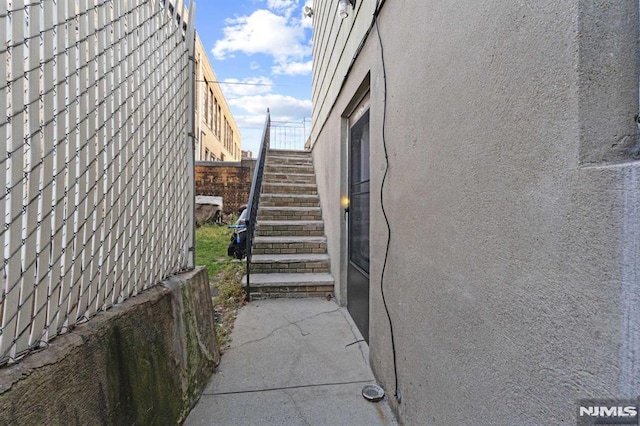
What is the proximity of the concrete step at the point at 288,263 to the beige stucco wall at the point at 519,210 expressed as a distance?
272 centimetres

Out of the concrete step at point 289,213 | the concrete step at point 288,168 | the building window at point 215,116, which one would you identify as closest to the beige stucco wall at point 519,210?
the concrete step at point 289,213

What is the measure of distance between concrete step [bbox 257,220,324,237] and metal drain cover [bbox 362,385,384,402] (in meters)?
2.89

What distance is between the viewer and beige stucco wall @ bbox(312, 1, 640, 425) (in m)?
0.65

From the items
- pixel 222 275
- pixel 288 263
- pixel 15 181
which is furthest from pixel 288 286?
pixel 15 181

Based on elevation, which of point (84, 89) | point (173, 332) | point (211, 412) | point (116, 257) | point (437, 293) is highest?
point (84, 89)

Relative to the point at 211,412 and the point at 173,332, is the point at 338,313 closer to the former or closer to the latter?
the point at 211,412

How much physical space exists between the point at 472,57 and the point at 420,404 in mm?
1550

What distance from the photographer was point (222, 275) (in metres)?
4.64

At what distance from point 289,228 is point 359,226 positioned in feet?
6.29

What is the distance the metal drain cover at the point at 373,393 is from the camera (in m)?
2.01

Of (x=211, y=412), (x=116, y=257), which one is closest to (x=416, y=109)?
(x=116, y=257)

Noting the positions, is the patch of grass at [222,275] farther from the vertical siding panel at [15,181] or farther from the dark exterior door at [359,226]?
the vertical siding panel at [15,181]

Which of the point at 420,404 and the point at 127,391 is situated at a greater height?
the point at 127,391

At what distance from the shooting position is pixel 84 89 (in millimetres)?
1241
